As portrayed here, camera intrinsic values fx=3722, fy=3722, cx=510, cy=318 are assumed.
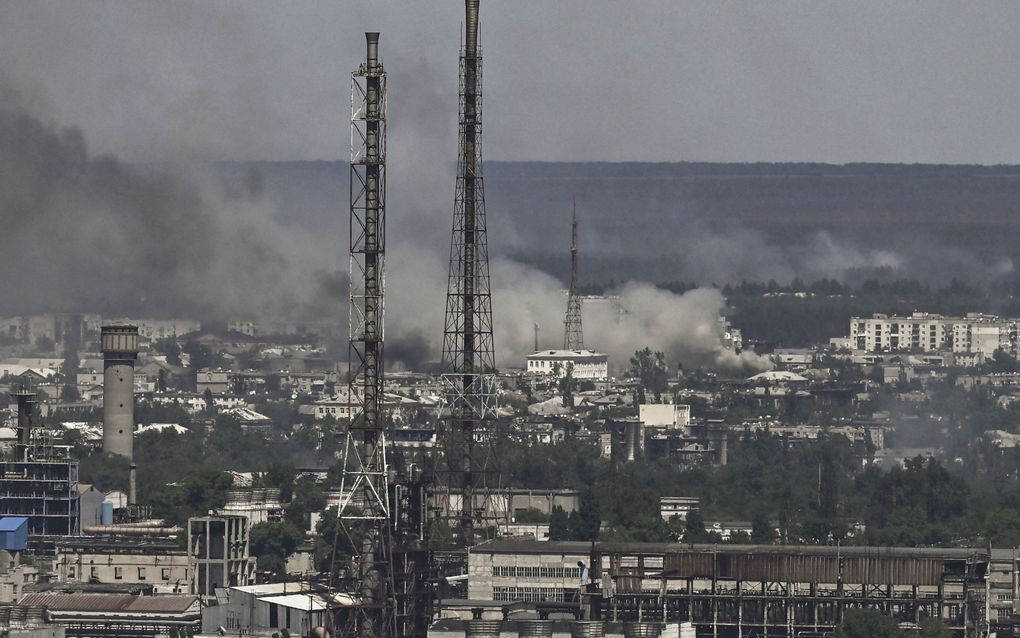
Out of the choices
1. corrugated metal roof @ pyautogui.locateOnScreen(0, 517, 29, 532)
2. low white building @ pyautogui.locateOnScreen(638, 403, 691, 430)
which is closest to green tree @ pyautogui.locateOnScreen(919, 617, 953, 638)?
corrugated metal roof @ pyautogui.locateOnScreen(0, 517, 29, 532)

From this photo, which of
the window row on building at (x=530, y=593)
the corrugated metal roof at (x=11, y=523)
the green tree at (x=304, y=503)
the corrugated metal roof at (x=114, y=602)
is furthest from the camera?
the green tree at (x=304, y=503)

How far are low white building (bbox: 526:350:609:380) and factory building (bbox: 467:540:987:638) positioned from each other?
11156 cm

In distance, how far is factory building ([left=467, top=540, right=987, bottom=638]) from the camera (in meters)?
74.7

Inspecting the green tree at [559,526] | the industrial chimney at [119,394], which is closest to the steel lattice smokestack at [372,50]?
the green tree at [559,526]

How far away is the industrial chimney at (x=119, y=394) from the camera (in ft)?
414

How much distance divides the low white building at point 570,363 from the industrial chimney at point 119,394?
61.7 meters

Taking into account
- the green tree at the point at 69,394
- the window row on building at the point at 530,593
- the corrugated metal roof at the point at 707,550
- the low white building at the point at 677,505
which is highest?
the green tree at the point at 69,394

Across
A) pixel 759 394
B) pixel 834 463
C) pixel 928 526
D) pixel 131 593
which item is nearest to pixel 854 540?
pixel 928 526

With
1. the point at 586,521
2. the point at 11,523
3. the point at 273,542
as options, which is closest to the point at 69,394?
the point at 586,521

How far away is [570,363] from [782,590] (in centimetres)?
11663

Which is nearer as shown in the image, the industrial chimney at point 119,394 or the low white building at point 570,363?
the industrial chimney at point 119,394

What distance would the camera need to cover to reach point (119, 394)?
416 ft

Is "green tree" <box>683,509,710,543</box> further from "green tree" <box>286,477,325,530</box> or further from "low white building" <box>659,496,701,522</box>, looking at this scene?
"green tree" <box>286,477,325,530</box>

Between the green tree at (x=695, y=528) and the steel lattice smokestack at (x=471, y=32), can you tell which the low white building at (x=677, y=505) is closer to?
the green tree at (x=695, y=528)
